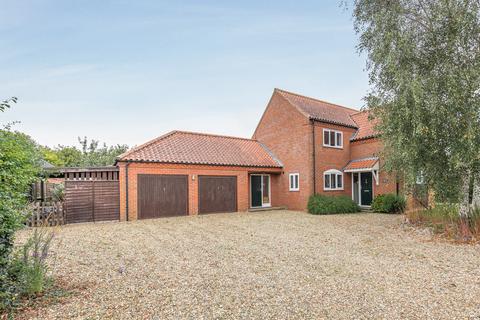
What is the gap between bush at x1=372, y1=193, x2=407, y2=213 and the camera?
16494 millimetres

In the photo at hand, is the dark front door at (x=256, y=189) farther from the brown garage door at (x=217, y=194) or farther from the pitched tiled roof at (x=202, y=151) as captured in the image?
the brown garage door at (x=217, y=194)

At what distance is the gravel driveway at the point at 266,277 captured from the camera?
4.06m

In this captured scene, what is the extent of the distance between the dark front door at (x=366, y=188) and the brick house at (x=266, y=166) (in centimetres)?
7

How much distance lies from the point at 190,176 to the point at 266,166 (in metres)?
5.62

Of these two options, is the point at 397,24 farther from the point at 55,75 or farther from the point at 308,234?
the point at 55,75

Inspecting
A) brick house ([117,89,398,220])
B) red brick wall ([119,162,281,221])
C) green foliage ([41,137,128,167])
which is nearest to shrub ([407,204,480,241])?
brick house ([117,89,398,220])

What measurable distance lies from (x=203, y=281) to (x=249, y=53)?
553 inches

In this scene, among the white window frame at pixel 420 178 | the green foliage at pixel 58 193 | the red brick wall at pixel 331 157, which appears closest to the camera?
the white window frame at pixel 420 178

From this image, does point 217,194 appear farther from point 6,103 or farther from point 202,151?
point 6,103

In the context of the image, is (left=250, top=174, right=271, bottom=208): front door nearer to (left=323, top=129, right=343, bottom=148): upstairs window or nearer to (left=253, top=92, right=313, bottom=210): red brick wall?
(left=253, top=92, right=313, bottom=210): red brick wall

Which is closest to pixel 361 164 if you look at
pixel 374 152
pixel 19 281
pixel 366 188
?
pixel 374 152

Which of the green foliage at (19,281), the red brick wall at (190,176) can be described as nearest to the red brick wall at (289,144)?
the red brick wall at (190,176)

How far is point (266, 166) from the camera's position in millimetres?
19609

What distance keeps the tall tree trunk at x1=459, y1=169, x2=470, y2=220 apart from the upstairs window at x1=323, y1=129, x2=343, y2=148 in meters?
9.69
